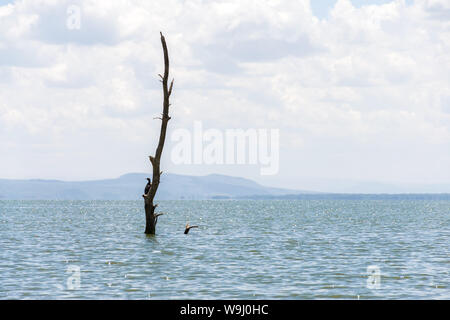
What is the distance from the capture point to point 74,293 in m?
19.9

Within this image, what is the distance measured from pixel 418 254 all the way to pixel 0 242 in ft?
81.8

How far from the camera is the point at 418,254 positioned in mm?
33344

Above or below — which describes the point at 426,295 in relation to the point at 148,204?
below

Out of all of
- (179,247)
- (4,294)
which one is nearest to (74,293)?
(4,294)

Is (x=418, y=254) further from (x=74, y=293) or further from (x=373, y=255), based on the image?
(x=74, y=293)
